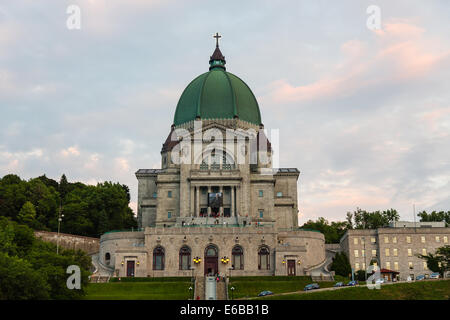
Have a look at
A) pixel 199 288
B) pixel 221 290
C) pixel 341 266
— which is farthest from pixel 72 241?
pixel 341 266

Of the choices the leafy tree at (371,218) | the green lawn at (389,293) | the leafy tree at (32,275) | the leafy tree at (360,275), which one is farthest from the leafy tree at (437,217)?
the leafy tree at (32,275)

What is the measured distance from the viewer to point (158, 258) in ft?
270

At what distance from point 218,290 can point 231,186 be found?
109ft

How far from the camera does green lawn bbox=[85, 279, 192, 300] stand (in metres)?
61.7

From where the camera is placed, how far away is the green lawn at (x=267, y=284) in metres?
65.4

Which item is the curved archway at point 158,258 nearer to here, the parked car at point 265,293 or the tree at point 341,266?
the parked car at point 265,293

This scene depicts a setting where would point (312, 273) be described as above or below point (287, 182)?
below

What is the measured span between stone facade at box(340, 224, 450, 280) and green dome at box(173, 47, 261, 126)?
32409 mm

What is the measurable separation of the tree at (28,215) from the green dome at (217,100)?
103 feet

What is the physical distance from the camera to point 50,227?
357 ft
